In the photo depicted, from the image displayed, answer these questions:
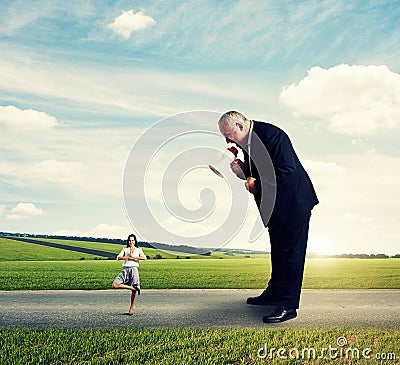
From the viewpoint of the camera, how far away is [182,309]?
7.41 meters

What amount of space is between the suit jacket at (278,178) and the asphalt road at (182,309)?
4.50 feet

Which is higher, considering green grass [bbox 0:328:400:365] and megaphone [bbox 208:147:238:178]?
megaphone [bbox 208:147:238:178]

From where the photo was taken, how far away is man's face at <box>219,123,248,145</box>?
6109mm

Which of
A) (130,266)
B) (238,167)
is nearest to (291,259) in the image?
(238,167)

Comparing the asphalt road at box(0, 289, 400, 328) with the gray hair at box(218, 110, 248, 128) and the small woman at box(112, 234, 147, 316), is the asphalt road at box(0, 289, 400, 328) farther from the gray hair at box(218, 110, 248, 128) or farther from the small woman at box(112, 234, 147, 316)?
the gray hair at box(218, 110, 248, 128)

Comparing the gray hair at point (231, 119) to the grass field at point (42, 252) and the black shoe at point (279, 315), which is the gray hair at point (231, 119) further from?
the grass field at point (42, 252)

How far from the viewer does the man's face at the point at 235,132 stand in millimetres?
6109

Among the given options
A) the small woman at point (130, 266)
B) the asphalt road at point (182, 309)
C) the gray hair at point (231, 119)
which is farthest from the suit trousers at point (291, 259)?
the small woman at point (130, 266)

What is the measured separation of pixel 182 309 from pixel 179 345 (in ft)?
7.11

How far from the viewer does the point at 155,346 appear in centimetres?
521

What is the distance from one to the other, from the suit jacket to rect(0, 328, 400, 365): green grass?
4.52ft

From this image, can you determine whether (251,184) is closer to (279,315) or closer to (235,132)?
(235,132)

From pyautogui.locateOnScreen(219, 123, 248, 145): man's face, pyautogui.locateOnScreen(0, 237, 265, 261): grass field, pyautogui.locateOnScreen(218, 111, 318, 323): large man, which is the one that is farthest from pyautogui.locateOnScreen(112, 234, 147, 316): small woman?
pyautogui.locateOnScreen(0, 237, 265, 261): grass field

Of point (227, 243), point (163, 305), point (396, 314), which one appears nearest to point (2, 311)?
point (163, 305)
